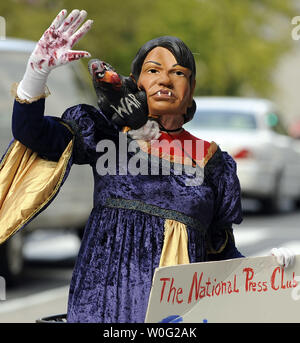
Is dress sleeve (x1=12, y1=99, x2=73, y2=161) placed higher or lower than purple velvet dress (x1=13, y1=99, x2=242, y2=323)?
higher

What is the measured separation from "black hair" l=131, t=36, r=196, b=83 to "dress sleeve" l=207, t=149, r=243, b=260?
12.2 inches

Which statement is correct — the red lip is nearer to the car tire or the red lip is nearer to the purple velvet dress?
the purple velvet dress

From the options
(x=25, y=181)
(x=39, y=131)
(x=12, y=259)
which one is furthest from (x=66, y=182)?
(x=39, y=131)

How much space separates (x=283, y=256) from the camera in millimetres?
2912

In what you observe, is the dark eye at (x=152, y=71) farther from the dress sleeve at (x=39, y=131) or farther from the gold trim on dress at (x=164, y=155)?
the dress sleeve at (x=39, y=131)

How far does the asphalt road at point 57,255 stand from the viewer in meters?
7.06

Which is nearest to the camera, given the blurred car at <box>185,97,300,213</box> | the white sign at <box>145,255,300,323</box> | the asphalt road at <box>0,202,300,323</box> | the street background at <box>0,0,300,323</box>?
the white sign at <box>145,255,300,323</box>

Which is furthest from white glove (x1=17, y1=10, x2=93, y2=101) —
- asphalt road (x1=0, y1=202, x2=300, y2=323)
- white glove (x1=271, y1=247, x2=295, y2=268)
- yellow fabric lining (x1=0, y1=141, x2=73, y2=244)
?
asphalt road (x1=0, y1=202, x2=300, y2=323)

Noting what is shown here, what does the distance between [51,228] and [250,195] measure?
5783 millimetres

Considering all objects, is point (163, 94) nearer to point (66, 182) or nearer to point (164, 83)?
point (164, 83)

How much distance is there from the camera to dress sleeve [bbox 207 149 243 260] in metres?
2.99

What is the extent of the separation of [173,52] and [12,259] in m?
5.13

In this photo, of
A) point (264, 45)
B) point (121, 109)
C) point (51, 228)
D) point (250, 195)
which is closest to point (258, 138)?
point (250, 195)

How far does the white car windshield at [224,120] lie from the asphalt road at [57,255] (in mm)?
1434
